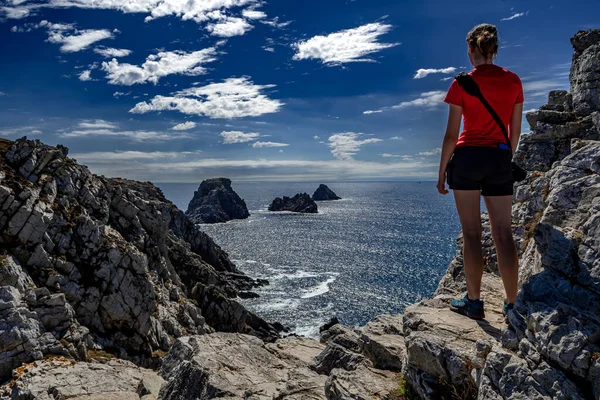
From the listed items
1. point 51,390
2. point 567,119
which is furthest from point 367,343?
point 51,390

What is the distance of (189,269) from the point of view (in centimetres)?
6316

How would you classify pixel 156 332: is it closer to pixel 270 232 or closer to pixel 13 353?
pixel 13 353

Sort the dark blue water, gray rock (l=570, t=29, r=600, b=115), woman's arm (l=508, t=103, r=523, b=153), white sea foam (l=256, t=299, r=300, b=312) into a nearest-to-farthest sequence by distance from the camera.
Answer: woman's arm (l=508, t=103, r=523, b=153), gray rock (l=570, t=29, r=600, b=115), the dark blue water, white sea foam (l=256, t=299, r=300, b=312)

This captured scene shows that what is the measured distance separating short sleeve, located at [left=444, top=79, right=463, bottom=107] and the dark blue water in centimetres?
6016

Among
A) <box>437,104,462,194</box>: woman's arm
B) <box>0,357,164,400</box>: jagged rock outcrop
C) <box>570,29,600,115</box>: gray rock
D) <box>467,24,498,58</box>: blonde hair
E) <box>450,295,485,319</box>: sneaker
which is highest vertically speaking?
<box>570,29,600,115</box>: gray rock

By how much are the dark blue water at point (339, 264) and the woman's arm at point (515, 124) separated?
195 feet

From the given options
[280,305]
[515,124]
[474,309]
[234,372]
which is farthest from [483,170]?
[280,305]

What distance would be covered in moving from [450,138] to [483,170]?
2.90 ft

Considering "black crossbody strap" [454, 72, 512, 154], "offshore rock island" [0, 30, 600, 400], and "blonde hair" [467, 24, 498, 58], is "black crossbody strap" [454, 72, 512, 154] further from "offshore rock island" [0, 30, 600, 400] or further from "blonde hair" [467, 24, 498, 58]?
"offshore rock island" [0, 30, 600, 400]

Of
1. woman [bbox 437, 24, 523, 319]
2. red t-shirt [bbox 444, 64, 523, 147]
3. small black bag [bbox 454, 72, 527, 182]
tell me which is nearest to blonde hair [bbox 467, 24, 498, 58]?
woman [bbox 437, 24, 523, 319]

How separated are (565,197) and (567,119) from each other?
10.9m

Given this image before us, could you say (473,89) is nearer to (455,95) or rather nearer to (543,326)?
(455,95)

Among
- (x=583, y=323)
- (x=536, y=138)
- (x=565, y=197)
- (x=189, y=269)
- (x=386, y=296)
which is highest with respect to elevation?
(x=536, y=138)

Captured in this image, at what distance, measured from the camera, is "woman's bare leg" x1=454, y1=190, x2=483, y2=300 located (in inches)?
299
